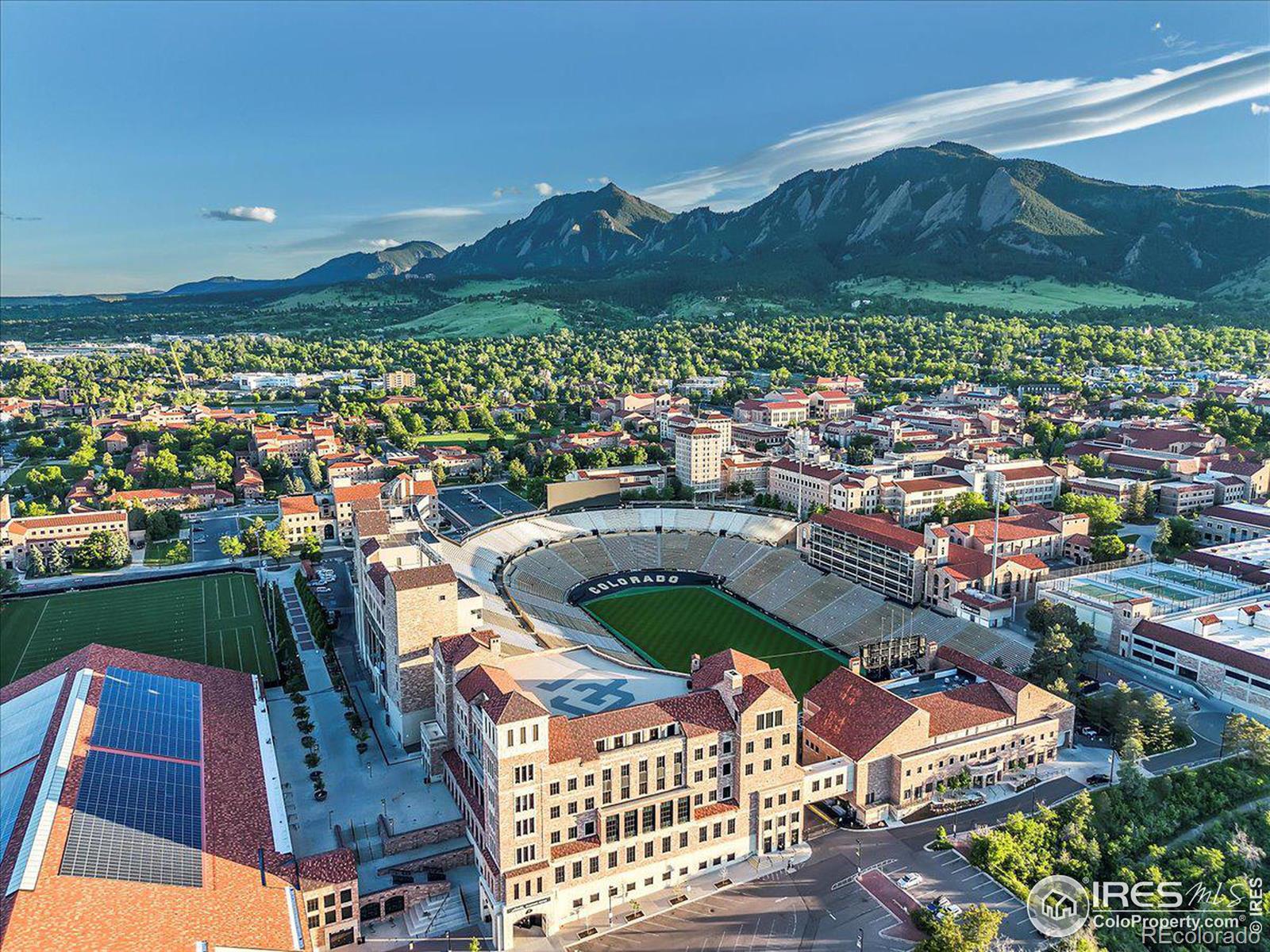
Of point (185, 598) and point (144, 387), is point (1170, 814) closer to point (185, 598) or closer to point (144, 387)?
point (185, 598)

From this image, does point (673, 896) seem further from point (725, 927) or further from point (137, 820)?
point (137, 820)

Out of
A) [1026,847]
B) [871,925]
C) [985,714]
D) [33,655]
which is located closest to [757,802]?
[871,925]

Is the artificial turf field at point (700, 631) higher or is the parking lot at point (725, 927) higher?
the artificial turf field at point (700, 631)

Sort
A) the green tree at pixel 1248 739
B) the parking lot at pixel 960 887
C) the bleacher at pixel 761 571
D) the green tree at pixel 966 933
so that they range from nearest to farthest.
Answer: the green tree at pixel 966 933 → the parking lot at pixel 960 887 → the green tree at pixel 1248 739 → the bleacher at pixel 761 571

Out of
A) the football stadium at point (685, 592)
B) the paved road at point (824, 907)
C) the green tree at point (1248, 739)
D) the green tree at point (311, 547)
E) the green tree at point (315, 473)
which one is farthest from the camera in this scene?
the green tree at point (315, 473)

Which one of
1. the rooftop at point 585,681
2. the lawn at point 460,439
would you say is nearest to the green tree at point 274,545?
the rooftop at point 585,681

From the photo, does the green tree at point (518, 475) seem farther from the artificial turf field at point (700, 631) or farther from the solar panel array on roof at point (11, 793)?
the solar panel array on roof at point (11, 793)
